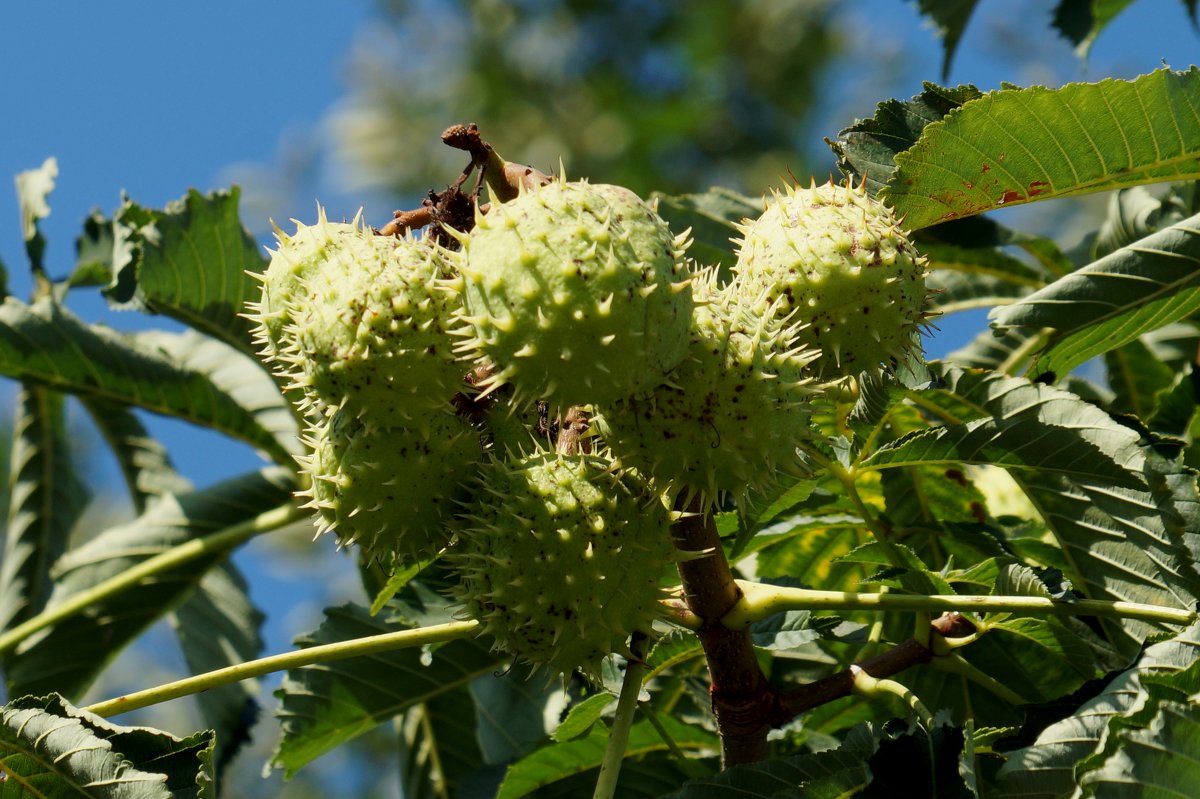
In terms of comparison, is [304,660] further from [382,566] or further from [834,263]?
[834,263]

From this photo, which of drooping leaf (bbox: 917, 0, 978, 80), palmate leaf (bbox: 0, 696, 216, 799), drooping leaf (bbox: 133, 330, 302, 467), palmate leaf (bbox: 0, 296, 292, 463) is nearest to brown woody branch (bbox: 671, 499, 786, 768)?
palmate leaf (bbox: 0, 696, 216, 799)

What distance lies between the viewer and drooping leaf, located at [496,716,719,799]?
2.09m

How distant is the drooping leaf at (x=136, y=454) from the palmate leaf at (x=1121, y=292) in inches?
85.2

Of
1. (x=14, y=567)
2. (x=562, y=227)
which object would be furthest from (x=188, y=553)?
(x=562, y=227)

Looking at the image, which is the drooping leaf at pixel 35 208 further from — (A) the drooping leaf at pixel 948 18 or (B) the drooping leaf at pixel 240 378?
(A) the drooping leaf at pixel 948 18

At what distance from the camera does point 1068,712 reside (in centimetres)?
142

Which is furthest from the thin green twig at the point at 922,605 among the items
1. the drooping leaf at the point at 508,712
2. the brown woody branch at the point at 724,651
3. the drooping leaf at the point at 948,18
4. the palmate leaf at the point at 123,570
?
the drooping leaf at the point at 948,18

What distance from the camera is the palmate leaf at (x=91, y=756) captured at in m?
1.42

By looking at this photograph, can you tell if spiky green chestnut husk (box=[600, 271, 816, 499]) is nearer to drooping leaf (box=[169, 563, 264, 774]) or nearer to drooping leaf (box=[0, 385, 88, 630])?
drooping leaf (box=[169, 563, 264, 774])

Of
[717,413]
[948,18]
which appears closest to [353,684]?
[717,413]

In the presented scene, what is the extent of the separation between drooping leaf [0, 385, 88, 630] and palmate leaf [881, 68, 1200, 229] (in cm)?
238

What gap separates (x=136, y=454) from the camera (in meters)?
3.17

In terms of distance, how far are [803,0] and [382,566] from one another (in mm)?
14559

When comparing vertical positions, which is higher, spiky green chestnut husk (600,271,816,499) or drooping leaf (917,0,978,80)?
drooping leaf (917,0,978,80)
